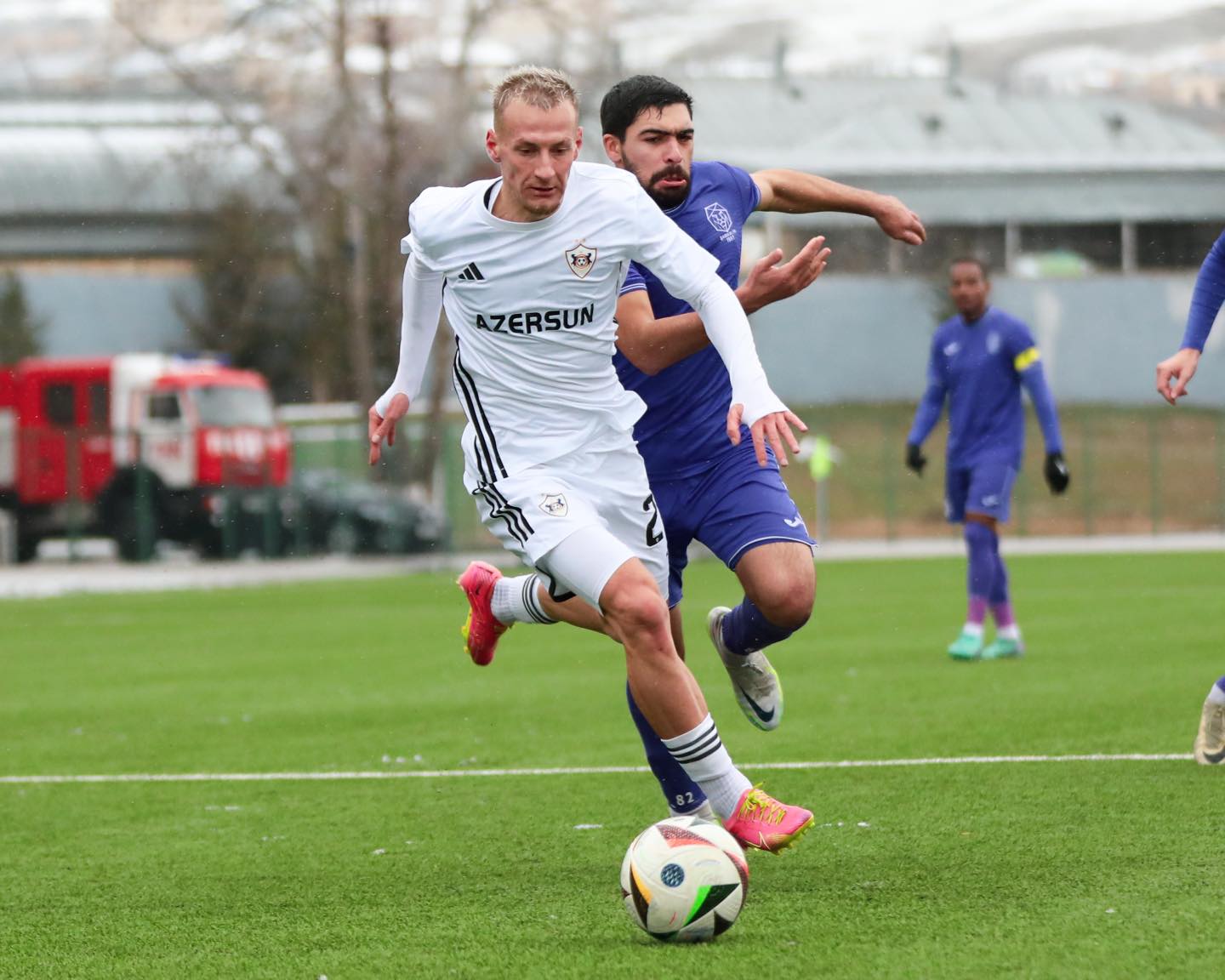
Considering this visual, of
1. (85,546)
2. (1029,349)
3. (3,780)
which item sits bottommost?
(85,546)

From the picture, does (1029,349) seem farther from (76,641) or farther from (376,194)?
(376,194)

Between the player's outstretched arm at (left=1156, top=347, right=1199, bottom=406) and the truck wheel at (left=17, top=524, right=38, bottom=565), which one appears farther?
the truck wheel at (left=17, top=524, right=38, bottom=565)

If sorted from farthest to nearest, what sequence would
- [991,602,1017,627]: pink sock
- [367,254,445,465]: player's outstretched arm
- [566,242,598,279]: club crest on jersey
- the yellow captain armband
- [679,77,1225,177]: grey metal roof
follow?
[679,77,1225,177]: grey metal roof → [991,602,1017,627]: pink sock → the yellow captain armband → [367,254,445,465]: player's outstretched arm → [566,242,598,279]: club crest on jersey

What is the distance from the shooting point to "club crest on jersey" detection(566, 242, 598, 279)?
5.43 meters

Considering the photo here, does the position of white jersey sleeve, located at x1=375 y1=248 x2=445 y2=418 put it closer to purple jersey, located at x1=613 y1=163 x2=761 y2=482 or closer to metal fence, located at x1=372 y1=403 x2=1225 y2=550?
purple jersey, located at x1=613 y1=163 x2=761 y2=482

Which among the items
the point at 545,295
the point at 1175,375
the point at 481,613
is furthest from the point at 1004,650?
the point at 545,295

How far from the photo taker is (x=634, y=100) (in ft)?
19.7

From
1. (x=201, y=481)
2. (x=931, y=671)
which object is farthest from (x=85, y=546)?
(x=931, y=671)

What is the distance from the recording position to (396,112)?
112 feet

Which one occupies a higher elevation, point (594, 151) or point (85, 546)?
point (594, 151)

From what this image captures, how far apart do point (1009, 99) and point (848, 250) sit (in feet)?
34.0

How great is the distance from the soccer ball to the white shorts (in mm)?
779

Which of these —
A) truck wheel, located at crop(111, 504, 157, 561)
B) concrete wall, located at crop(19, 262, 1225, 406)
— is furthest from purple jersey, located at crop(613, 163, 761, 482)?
concrete wall, located at crop(19, 262, 1225, 406)

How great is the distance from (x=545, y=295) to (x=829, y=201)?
1.22m
